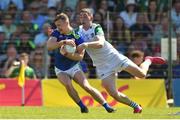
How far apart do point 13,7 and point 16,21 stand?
2.62 feet

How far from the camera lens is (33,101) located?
2052cm

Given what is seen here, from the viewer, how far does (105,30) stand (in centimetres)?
2217

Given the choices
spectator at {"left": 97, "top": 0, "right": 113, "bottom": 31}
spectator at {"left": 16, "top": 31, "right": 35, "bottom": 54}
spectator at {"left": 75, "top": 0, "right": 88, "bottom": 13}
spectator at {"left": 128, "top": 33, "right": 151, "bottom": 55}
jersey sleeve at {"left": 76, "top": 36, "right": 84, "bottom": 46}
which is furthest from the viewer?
spectator at {"left": 75, "top": 0, "right": 88, "bottom": 13}

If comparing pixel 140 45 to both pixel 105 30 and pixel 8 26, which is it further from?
pixel 8 26

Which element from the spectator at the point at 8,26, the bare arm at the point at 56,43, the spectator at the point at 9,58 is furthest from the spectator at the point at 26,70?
the bare arm at the point at 56,43

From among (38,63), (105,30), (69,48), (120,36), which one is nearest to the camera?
(69,48)

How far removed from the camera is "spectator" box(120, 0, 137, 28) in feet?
75.1

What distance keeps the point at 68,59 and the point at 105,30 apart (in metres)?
7.32

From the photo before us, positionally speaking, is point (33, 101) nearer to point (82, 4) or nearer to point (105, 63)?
point (82, 4)

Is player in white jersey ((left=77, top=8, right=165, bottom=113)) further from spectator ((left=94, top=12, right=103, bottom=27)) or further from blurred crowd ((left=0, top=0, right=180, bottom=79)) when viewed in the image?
spectator ((left=94, top=12, right=103, bottom=27))

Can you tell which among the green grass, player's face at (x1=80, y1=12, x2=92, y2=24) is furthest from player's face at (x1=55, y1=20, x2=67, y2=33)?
the green grass

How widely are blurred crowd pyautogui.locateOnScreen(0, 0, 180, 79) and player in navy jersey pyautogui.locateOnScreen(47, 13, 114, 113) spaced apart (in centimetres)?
621

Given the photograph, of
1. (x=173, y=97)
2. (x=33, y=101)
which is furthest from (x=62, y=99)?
(x=173, y=97)

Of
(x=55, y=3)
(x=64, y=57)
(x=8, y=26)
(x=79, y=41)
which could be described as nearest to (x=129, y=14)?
(x=55, y=3)
